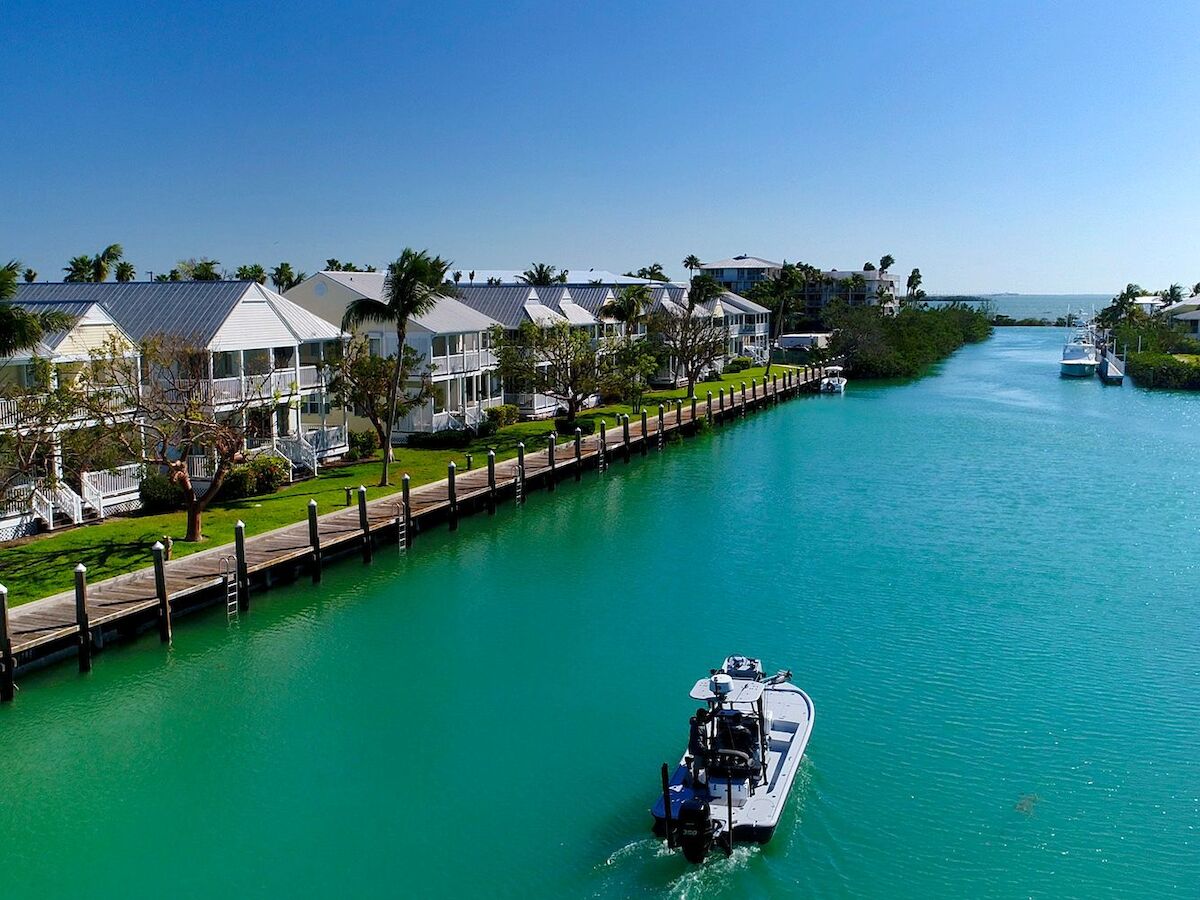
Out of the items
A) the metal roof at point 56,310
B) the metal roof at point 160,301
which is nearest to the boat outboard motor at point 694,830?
the metal roof at point 56,310

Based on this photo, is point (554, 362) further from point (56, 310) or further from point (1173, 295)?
point (1173, 295)

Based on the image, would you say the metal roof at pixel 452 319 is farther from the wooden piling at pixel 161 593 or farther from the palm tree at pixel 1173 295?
the palm tree at pixel 1173 295

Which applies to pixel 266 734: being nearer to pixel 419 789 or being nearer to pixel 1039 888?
pixel 419 789

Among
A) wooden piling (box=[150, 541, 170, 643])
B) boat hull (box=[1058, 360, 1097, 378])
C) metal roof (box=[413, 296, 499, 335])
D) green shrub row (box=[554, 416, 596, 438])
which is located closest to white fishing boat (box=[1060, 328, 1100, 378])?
boat hull (box=[1058, 360, 1097, 378])

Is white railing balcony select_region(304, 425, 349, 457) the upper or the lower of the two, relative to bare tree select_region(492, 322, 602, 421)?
lower

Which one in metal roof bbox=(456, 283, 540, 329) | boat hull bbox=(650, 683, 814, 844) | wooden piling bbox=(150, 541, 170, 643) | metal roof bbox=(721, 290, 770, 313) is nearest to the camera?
boat hull bbox=(650, 683, 814, 844)

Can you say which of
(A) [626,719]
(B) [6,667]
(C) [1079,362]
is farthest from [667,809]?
(C) [1079,362]

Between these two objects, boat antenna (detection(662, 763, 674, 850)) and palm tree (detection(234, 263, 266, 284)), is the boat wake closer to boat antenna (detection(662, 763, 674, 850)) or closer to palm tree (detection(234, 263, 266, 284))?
boat antenna (detection(662, 763, 674, 850))
